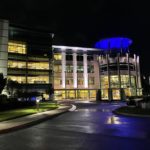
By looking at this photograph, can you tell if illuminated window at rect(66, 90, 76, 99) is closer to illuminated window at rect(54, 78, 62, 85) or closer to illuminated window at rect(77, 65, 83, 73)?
illuminated window at rect(54, 78, 62, 85)

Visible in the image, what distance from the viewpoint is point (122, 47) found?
85562 millimetres

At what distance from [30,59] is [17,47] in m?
5.67

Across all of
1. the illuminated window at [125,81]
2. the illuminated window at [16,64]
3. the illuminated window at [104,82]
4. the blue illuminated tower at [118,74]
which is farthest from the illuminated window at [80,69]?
the illuminated window at [16,64]

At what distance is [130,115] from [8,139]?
A: 1280 centimetres

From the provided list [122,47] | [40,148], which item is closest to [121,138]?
[40,148]

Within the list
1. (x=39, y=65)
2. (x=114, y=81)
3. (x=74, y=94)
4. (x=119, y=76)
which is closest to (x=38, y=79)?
(x=39, y=65)

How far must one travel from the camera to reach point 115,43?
282 ft

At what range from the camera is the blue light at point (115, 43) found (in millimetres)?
85125

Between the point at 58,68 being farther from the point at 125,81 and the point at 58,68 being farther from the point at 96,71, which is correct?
the point at 125,81

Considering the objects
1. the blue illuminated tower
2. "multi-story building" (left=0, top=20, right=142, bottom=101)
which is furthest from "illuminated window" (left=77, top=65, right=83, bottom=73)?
the blue illuminated tower

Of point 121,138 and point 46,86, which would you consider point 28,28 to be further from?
point 121,138

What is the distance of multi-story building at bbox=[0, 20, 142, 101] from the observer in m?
70.8

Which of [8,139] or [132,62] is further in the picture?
[132,62]

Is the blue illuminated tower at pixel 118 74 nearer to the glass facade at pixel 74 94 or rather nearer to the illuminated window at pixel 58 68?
the glass facade at pixel 74 94
